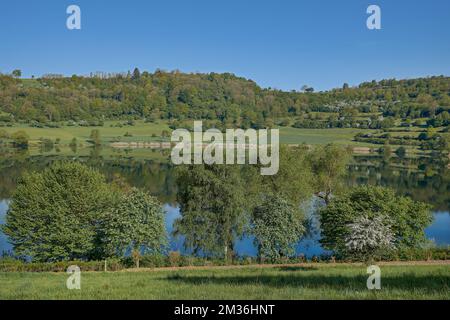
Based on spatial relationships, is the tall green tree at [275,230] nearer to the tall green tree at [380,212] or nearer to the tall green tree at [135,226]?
the tall green tree at [380,212]

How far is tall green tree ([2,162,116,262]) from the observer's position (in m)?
37.7

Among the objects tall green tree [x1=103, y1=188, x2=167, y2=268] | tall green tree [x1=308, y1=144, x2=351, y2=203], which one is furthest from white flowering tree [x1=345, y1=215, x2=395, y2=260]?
tall green tree [x1=308, y1=144, x2=351, y2=203]

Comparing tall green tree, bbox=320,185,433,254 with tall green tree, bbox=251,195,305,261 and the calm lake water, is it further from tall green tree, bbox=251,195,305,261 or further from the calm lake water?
the calm lake water

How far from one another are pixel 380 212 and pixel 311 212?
894 inches

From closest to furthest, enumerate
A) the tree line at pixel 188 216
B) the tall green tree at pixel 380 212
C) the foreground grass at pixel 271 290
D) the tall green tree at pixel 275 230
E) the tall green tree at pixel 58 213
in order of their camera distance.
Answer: the foreground grass at pixel 271 290
the tree line at pixel 188 216
the tall green tree at pixel 380 212
the tall green tree at pixel 275 230
the tall green tree at pixel 58 213

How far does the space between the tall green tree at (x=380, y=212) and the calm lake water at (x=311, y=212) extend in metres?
11.0

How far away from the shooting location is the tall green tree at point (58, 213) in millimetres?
37688

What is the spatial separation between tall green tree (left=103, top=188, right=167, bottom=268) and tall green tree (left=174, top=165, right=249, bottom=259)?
15.8ft

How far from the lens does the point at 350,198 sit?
120ft

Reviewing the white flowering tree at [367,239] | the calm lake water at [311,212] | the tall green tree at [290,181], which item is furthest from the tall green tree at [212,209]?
the white flowering tree at [367,239]

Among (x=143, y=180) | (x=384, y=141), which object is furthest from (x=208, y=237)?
(x=384, y=141)

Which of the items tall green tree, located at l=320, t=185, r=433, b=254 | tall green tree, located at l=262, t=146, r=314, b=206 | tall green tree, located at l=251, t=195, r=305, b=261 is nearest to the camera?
tall green tree, located at l=320, t=185, r=433, b=254
